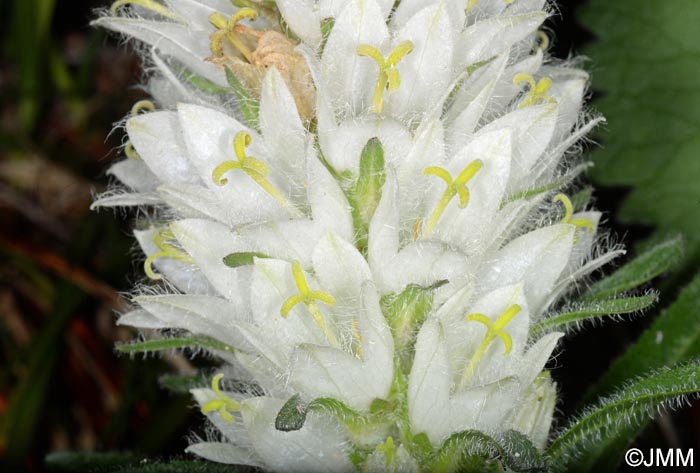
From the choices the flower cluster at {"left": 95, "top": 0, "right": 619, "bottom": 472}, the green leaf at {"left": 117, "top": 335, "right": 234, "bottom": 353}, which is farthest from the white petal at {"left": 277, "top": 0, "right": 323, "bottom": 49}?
the green leaf at {"left": 117, "top": 335, "right": 234, "bottom": 353}

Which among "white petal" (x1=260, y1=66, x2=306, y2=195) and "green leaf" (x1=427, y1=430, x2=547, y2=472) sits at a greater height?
"white petal" (x1=260, y1=66, x2=306, y2=195)

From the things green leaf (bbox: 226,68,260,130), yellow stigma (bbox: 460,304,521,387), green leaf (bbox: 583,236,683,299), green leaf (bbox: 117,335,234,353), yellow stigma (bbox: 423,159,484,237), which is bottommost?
green leaf (bbox: 583,236,683,299)

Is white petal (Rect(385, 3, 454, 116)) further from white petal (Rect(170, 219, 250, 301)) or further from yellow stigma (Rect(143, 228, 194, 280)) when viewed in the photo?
yellow stigma (Rect(143, 228, 194, 280))

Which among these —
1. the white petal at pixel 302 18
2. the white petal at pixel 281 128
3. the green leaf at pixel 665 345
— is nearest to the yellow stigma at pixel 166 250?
the white petal at pixel 281 128

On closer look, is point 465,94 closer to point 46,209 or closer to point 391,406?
point 391,406

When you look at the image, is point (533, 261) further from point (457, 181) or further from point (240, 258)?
point (240, 258)

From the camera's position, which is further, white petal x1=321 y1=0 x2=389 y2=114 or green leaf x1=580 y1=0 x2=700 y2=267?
green leaf x1=580 y1=0 x2=700 y2=267

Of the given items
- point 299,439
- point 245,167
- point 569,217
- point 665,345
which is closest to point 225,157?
point 245,167
